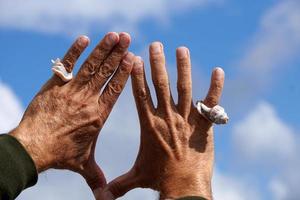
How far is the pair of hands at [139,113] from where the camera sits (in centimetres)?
618

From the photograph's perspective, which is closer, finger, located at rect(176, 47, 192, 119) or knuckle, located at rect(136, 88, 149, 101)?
finger, located at rect(176, 47, 192, 119)

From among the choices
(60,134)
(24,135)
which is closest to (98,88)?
(60,134)

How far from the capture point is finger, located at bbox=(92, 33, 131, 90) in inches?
256

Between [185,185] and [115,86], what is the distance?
1.30m

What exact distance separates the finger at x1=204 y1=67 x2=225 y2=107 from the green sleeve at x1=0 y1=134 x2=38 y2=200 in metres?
2.01

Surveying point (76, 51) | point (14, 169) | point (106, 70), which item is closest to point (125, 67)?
point (106, 70)

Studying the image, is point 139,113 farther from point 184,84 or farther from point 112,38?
point 112,38

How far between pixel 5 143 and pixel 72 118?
122cm

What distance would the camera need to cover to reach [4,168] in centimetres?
488

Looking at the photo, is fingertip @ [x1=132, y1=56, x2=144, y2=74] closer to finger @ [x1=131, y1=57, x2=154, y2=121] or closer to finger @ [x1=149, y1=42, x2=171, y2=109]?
finger @ [x1=131, y1=57, x2=154, y2=121]

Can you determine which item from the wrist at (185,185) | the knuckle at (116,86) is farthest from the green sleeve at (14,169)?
the knuckle at (116,86)

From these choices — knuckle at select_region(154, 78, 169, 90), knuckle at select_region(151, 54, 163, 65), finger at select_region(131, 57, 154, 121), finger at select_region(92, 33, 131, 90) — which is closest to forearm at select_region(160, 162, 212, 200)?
finger at select_region(131, 57, 154, 121)

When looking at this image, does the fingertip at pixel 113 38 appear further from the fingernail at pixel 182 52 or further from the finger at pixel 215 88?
the finger at pixel 215 88

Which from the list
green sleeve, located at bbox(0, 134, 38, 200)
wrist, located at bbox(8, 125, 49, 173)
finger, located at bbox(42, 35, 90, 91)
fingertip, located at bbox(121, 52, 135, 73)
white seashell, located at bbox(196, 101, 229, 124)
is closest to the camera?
green sleeve, located at bbox(0, 134, 38, 200)
